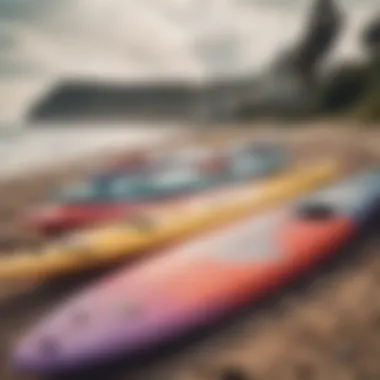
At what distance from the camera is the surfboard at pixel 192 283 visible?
2.27 ft

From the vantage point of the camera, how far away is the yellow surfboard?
0.82 metres

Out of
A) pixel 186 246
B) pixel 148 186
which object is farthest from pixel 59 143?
pixel 186 246

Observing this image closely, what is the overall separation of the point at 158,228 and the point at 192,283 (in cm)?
15

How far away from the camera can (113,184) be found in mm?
1031

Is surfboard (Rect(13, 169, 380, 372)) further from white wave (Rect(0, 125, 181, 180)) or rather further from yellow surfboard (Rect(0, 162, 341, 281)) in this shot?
white wave (Rect(0, 125, 181, 180))

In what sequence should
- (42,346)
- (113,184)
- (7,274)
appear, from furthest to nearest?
(113,184), (7,274), (42,346)

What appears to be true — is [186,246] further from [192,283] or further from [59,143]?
[59,143]

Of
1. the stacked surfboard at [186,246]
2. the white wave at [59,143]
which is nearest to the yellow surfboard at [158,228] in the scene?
the stacked surfboard at [186,246]

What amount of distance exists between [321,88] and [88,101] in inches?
13.7

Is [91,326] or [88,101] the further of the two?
[88,101]

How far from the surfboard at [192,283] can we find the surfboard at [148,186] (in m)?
0.12

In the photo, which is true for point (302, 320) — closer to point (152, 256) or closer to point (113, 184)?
point (152, 256)

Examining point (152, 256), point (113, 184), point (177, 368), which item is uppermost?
point (113, 184)

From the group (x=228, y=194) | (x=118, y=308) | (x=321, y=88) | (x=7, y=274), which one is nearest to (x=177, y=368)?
(x=118, y=308)
